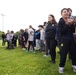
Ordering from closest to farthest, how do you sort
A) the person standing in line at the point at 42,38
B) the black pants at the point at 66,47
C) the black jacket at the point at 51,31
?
the black pants at the point at 66,47
the black jacket at the point at 51,31
the person standing in line at the point at 42,38

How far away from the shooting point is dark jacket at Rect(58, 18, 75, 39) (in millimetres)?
7374

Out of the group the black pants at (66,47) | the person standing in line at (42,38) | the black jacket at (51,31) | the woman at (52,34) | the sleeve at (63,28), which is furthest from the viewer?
the person standing in line at (42,38)

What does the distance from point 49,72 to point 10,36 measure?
13013 mm

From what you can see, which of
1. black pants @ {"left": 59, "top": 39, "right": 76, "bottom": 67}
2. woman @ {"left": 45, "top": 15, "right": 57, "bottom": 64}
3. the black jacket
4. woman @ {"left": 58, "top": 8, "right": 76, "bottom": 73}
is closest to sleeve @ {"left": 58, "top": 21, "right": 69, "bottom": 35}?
woman @ {"left": 58, "top": 8, "right": 76, "bottom": 73}

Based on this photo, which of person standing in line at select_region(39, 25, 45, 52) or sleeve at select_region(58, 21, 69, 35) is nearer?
sleeve at select_region(58, 21, 69, 35)

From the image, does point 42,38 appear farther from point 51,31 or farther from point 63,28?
point 63,28

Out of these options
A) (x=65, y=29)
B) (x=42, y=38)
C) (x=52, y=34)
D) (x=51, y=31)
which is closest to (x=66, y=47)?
(x=65, y=29)

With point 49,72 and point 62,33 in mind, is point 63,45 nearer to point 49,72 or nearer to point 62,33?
point 62,33

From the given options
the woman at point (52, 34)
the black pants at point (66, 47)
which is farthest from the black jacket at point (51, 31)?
the black pants at point (66, 47)

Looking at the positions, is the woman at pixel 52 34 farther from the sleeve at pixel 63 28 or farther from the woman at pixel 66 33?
the sleeve at pixel 63 28

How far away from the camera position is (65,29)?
7355mm

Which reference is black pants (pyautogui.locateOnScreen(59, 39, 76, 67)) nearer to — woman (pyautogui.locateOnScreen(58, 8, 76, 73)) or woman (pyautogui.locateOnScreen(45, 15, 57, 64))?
woman (pyautogui.locateOnScreen(58, 8, 76, 73))

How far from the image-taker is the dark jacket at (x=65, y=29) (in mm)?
7374

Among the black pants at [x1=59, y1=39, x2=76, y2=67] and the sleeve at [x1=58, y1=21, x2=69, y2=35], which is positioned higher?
the sleeve at [x1=58, y1=21, x2=69, y2=35]
